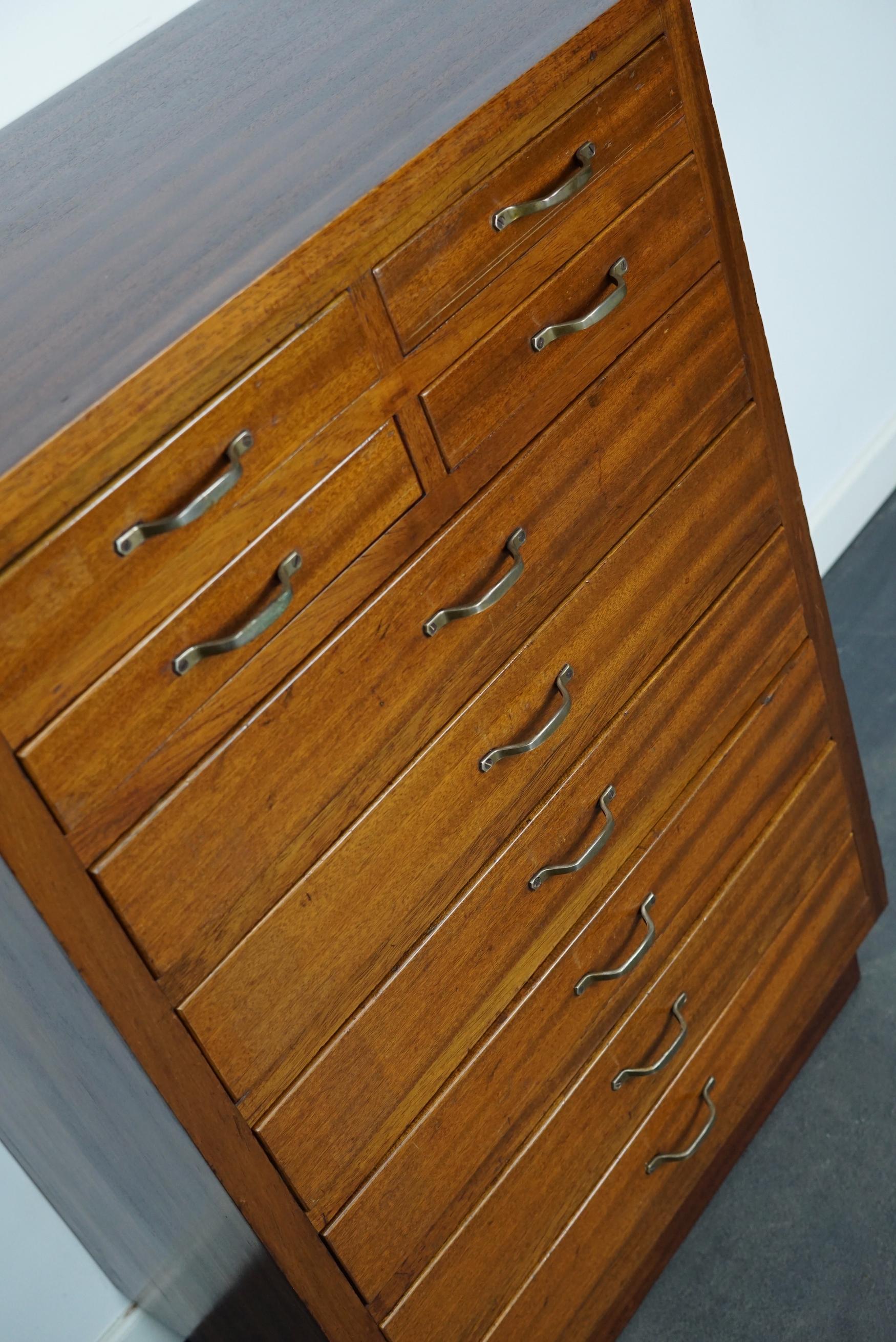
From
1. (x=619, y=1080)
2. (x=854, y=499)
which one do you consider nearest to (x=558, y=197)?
(x=619, y=1080)

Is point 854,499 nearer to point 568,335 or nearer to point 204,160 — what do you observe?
point 568,335

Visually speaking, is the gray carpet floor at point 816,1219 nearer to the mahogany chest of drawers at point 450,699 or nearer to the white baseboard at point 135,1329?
the mahogany chest of drawers at point 450,699

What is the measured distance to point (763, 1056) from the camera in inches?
55.5

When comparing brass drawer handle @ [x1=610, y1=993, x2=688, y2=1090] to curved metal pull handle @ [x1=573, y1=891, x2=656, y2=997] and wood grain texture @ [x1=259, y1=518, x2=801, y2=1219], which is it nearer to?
curved metal pull handle @ [x1=573, y1=891, x2=656, y2=997]

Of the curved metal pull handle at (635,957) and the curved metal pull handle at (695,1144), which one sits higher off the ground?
the curved metal pull handle at (635,957)

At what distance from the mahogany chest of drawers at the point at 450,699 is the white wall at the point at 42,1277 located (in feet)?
1.54

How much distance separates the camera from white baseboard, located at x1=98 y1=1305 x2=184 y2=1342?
1.39 metres

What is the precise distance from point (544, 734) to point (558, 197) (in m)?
0.39

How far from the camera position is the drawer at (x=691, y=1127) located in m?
1.18

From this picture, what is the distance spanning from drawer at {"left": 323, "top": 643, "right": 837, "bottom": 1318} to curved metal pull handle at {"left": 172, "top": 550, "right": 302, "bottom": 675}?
325 millimetres

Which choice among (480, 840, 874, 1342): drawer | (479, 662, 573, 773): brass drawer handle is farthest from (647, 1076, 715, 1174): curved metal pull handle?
(479, 662, 573, 773): brass drawer handle

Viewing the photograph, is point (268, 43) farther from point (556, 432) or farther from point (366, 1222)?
point (366, 1222)

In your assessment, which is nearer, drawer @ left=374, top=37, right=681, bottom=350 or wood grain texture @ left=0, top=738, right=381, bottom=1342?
wood grain texture @ left=0, top=738, right=381, bottom=1342

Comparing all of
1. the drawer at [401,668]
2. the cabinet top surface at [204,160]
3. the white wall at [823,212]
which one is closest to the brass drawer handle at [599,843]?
the drawer at [401,668]
